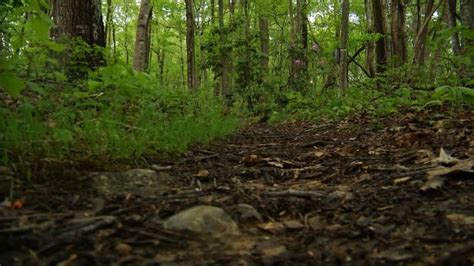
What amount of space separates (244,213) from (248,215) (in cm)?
3

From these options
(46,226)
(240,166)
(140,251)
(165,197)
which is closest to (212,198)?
(165,197)

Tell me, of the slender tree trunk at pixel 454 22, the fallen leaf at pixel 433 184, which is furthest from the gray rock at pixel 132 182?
the slender tree trunk at pixel 454 22

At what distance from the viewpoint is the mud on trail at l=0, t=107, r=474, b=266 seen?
4.71 feet

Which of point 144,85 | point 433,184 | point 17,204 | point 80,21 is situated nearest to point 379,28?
point 80,21

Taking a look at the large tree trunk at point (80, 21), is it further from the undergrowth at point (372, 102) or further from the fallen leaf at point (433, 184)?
the fallen leaf at point (433, 184)

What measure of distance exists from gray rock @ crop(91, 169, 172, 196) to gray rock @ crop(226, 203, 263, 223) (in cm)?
53

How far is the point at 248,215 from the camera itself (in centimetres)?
191

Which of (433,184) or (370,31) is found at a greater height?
(370,31)

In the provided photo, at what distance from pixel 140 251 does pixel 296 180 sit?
1539 millimetres

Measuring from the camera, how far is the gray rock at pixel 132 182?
2.23m

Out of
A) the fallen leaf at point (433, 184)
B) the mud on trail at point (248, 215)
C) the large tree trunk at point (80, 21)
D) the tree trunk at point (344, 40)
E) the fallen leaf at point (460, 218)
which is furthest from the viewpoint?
the tree trunk at point (344, 40)

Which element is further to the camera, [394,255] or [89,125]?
[89,125]

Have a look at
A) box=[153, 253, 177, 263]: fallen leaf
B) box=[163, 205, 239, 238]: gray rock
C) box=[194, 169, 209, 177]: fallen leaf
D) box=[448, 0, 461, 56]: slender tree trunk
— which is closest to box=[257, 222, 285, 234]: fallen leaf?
box=[163, 205, 239, 238]: gray rock

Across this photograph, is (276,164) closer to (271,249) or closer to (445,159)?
(445,159)
